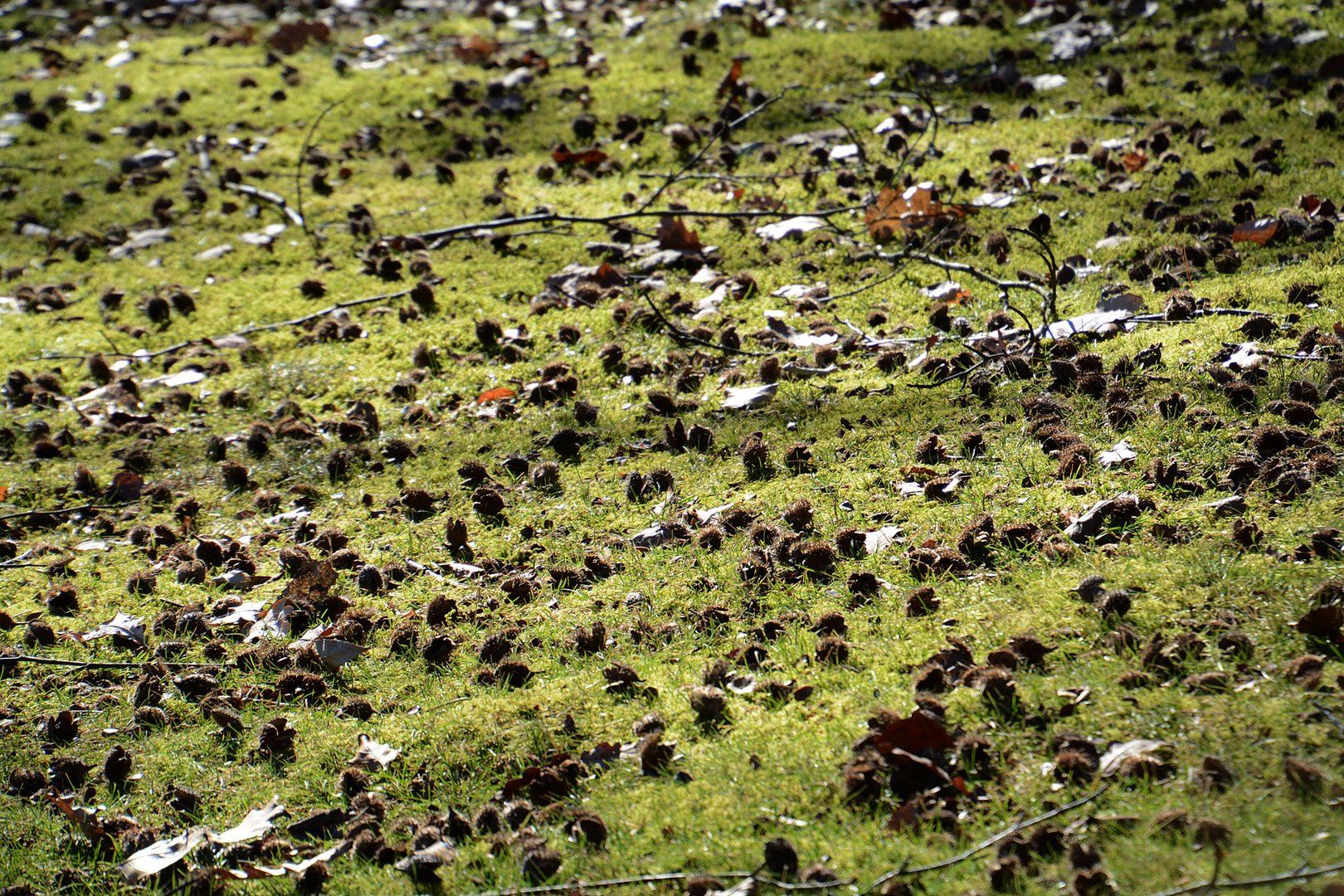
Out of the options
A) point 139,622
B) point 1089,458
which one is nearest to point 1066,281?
point 1089,458

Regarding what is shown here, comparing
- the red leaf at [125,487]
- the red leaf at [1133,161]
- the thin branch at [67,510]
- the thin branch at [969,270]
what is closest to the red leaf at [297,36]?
the red leaf at [125,487]

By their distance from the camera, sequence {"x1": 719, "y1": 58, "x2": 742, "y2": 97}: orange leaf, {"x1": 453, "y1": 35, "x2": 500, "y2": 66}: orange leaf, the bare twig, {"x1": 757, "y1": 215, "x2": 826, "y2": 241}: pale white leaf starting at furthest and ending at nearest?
{"x1": 453, "y1": 35, "x2": 500, "y2": 66}: orange leaf < {"x1": 719, "y1": 58, "x2": 742, "y2": 97}: orange leaf < {"x1": 757, "y1": 215, "x2": 826, "y2": 241}: pale white leaf < the bare twig

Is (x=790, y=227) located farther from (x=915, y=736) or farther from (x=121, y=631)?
(x=915, y=736)

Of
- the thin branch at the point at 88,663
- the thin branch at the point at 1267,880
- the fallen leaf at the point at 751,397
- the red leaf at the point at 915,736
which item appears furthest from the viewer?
the fallen leaf at the point at 751,397

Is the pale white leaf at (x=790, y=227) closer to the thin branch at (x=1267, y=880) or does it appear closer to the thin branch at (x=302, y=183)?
the thin branch at (x=302, y=183)

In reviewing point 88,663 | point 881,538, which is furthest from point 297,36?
point 881,538

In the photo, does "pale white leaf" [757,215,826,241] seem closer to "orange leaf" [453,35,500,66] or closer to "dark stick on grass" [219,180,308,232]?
"dark stick on grass" [219,180,308,232]

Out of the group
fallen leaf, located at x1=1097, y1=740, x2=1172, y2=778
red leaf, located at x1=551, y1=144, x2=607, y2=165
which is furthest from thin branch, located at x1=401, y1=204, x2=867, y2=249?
fallen leaf, located at x1=1097, y1=740, x2=1172, y2=778
